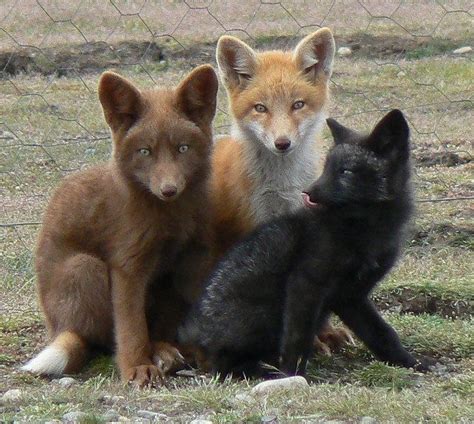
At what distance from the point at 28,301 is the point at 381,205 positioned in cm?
253

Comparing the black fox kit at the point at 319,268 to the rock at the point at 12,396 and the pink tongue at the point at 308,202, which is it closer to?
the pink tongue at the point at 308,202

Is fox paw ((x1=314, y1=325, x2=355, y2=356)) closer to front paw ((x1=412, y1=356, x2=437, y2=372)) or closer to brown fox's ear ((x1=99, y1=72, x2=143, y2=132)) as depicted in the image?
front paw ((x1=412, y1=356, x2=437, y2=372))

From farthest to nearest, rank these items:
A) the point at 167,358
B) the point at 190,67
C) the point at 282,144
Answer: the point at 190,67 < the point at 282,144 < the point at 167,358

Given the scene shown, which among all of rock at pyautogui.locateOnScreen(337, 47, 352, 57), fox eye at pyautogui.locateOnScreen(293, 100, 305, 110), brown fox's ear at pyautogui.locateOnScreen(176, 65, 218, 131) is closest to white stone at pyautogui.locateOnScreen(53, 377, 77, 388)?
brown fox's ear at pyautogui.locateOnScreen(176, 65, 218, 131)

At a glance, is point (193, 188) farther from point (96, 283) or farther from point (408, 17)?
point (408, 17)

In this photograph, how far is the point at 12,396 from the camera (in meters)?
4.45

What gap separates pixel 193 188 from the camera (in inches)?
207

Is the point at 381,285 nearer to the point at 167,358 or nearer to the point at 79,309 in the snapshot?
the point at 167,358

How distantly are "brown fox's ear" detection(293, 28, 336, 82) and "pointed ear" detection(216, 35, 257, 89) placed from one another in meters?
0.25

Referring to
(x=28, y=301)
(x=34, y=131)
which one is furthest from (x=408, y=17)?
(x=28, y=301)

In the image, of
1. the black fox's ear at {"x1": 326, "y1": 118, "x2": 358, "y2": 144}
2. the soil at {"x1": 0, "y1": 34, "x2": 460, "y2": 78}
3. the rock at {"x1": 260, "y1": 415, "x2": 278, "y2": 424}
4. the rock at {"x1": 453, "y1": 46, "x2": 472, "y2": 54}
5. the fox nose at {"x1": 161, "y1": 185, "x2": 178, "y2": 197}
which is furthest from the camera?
the rock at {"x1": 453, "y1": 46, "x2": 472, "y2": 54}

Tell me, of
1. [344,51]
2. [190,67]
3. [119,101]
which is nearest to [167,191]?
[119,101]

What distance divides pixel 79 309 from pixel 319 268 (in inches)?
50.3

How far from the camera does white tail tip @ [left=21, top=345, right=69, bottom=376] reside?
16.7ft
